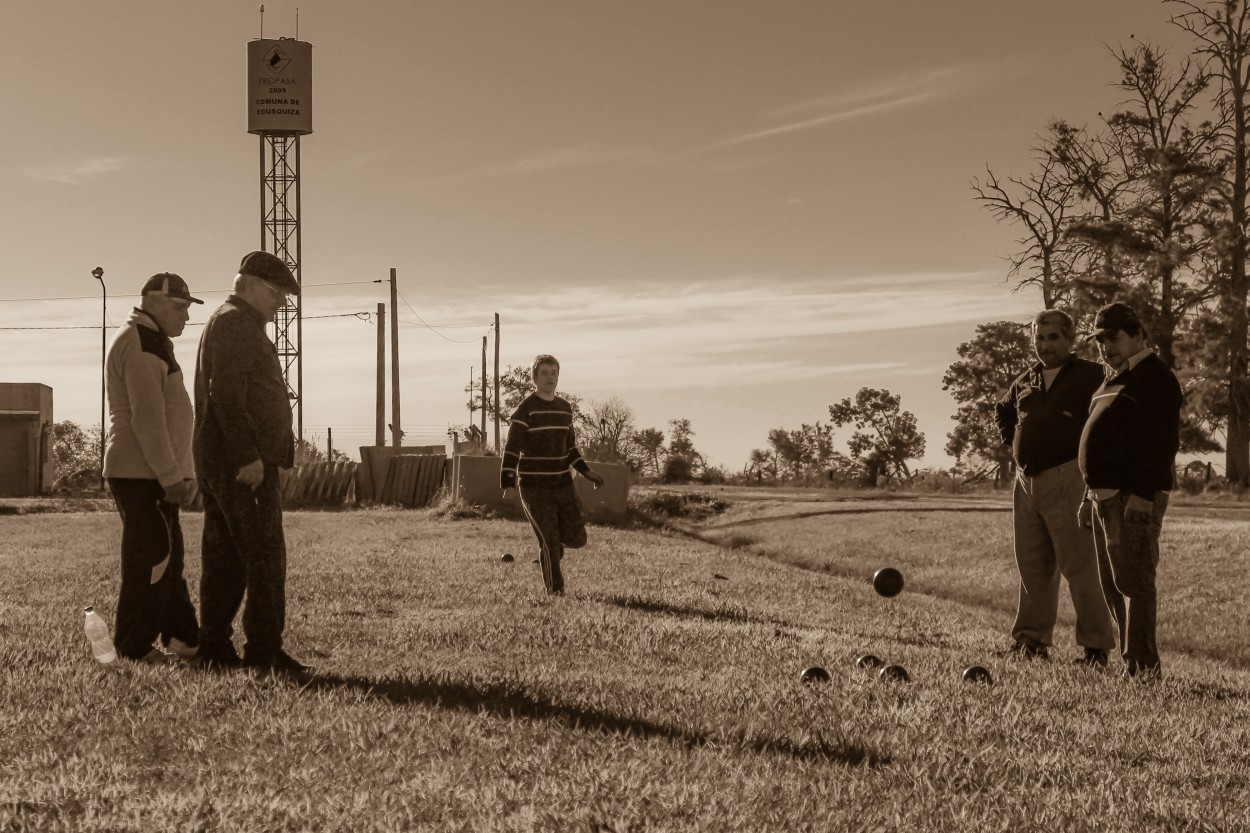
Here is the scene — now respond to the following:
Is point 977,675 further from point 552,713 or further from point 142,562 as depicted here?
point 142,562

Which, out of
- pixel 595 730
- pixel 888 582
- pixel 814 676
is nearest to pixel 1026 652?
pixel 888 582

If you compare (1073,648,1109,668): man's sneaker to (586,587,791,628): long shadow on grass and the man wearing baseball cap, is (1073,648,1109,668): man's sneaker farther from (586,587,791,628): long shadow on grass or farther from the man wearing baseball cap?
the man wearing baseball cap

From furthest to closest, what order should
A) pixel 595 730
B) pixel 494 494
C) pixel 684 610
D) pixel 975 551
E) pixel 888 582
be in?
1. pixel 494 494
2. pixel 975 551
3. pixel 684 610
4. pixel 888 582
5. pixel 595 730

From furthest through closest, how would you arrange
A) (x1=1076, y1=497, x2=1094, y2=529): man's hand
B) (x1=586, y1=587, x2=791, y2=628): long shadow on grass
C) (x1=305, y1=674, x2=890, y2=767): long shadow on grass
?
(x1=586, y1=587, x2=791, y2=628): long shadow on grass < (x1=1076, y1=497, x2=1094, y2=529): man's hand < (x1=305, y1=674, x2=890, y2=767): long shadow on grass

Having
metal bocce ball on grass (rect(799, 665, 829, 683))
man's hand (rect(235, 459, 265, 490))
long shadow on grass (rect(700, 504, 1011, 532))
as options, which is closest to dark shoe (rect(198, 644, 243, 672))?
man's hand (rect(235, 459, 265, 490))

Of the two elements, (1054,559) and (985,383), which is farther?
(985,383)

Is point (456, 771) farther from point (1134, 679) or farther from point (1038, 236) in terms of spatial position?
point (1038, 236)

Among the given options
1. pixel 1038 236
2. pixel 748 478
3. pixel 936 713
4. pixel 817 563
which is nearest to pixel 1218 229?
pixel 1038 236

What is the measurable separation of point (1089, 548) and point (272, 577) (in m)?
5.14

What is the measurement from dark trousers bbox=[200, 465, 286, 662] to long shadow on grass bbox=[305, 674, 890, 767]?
384 mm

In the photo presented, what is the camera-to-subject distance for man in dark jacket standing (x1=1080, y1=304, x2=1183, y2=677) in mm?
7363

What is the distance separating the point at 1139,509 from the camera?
733 centimetres

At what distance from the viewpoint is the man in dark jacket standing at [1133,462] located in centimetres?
736

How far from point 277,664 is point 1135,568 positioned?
15.5 ft
